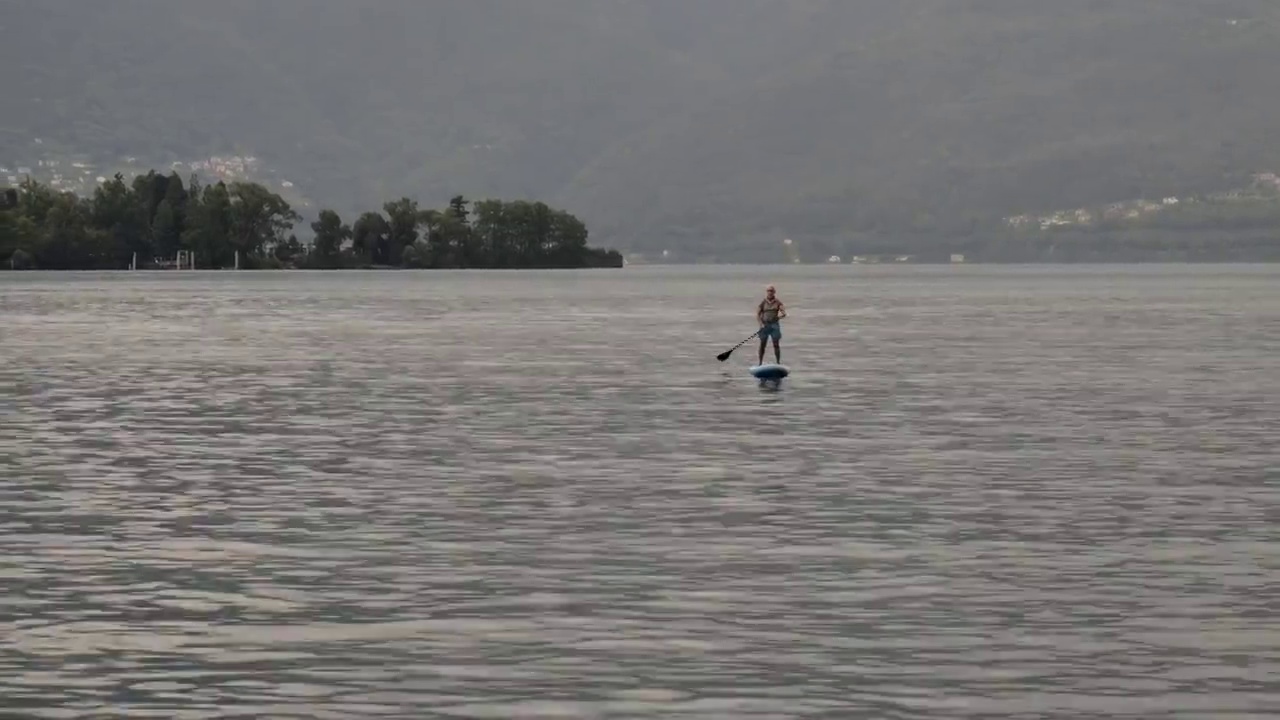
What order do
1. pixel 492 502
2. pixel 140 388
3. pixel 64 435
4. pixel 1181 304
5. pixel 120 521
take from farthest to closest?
1. pixel 1181 304
2. pixel 140 388
3. pixel 64 435
4. pixel 492 502
5. pixel 120 521

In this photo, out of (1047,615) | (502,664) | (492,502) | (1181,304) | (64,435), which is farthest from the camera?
(1181,304)

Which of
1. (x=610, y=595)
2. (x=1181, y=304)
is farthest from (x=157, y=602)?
(x=1181, y=304)

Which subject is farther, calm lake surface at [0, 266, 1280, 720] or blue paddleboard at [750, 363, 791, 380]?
blue paddleboard at [750, 363, 791, 380]

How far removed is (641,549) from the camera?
1329 inches

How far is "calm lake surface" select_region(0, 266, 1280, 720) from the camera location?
24.0 meters

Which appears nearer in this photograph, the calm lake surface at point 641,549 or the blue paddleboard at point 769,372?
the calm lake surface at point 641,549

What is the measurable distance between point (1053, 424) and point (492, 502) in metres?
A: 20.8

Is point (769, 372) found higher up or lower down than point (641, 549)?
lower down

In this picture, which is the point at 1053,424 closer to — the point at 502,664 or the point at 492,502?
the point at 492,502

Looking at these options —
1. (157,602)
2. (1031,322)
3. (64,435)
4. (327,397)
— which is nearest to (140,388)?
(327,397)

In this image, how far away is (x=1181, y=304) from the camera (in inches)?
7781

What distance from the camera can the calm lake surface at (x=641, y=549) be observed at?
78.7 ft

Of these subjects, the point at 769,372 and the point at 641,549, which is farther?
the point at 769,372

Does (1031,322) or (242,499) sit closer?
(242,499)
